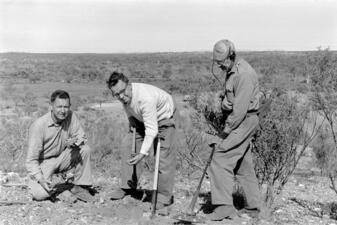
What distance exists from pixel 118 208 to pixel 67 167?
33.3 inches

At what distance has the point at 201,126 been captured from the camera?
7.12 meters

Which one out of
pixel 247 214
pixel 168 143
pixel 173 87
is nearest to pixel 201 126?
pixel 168 143

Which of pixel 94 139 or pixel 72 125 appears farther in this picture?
pixel 94 139

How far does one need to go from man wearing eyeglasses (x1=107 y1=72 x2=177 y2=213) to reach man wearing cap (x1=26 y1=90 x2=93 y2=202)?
50cm

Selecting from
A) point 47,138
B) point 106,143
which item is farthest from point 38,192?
point 106,143

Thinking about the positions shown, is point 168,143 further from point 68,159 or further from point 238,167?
point 68,159

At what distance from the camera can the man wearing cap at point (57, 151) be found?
20.8ft

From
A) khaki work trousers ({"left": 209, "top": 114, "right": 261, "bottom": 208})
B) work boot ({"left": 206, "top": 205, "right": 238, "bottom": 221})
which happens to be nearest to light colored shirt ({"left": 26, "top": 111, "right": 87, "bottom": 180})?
khaki work trousers ({"left": 209, "top": 114, "right": 261, "bottom": 208})

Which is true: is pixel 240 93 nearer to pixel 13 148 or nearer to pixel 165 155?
pixel 165 155

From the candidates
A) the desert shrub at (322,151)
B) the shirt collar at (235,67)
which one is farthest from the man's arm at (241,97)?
the desert shrub at (322,151)

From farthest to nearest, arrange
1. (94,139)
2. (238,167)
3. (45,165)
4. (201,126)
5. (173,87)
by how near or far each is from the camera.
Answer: (173,87), (94,139), (201,126), (45,165), (238,167)

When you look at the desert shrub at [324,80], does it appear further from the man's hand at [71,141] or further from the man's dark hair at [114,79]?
the man's hand at [71,141]

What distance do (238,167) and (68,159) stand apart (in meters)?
2.08

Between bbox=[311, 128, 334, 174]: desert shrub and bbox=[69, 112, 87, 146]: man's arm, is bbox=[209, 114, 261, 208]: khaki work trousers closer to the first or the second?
bbox=[69, 112, 87, 146]: man's arm
